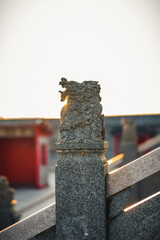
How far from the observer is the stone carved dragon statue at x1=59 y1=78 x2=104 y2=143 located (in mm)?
1891

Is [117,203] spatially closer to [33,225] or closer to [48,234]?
[48,234]

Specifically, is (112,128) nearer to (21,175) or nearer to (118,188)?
(21,175)

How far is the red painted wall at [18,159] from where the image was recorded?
Answer: 12383 millimetres

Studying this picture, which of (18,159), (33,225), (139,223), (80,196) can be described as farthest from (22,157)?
(139,223)

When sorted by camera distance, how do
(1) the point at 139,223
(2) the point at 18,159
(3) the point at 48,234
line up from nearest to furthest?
(1) the point at 139,223, (3) the point at 48,234, (2) the point at 18,159

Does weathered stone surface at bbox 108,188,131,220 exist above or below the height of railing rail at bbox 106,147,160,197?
below

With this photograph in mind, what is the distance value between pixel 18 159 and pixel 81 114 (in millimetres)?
11617

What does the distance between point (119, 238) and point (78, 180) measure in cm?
66

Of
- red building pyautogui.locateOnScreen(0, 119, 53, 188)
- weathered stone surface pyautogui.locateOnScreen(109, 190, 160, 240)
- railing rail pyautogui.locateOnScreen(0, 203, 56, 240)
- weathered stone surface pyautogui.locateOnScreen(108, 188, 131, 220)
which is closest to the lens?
weathered stone surface pyautogui.locateOnScreen(109, 190, 160, 240)

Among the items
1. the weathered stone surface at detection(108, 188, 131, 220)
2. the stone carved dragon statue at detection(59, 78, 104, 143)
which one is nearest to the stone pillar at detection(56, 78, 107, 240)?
the stone carved dragon statue at detection(59, 78, 104, 143)

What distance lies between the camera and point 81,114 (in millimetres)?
1915

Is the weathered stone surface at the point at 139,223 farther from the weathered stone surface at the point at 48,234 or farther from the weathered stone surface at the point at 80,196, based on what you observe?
the weathered stone surface at the point at 48,234

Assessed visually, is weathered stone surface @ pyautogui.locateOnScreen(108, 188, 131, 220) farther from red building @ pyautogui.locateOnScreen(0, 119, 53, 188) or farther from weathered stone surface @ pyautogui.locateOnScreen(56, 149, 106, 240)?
red building @ pyautogui.locateOnScreen(0, 119, 53, 188)

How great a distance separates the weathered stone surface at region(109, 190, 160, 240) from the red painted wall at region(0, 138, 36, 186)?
442 inches
